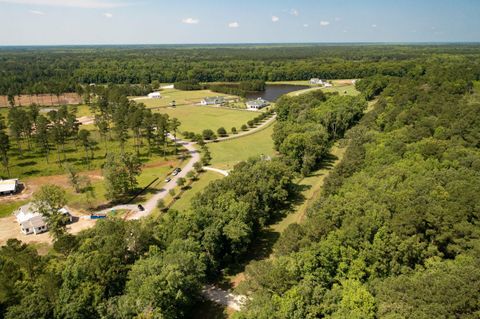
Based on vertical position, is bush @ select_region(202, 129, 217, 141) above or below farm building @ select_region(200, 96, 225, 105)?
below

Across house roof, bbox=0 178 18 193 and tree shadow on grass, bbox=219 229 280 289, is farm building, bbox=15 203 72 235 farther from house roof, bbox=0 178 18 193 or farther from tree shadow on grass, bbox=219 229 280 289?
tree shadow on grass, bbox=219 229 280 289

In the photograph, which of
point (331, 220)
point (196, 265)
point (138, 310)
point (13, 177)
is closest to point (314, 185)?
point (331, 220)

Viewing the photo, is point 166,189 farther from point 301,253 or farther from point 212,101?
point 212,101

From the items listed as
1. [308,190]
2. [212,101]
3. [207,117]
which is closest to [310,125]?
[308,190]

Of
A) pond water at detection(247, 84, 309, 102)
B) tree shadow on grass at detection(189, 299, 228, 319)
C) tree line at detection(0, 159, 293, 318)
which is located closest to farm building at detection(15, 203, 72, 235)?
tree line at detection(0, 159, 293, 318)

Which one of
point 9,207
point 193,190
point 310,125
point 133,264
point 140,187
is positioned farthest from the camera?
point 310,125

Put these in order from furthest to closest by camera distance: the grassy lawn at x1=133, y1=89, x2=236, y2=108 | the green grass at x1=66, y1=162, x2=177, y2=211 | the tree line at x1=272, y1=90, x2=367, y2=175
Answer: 1. the grassy lawn at x1=133, y1=89, x2=236, y2=108
2. the tree line at x1=272, y1=90, x2=367, y2=175
3. the green grass at x1=66, y1=162, x2=177, y2=211

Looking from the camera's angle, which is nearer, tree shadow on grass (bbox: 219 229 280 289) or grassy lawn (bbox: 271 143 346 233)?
tree shadow on grass (bbox: 219 229 280 289)
